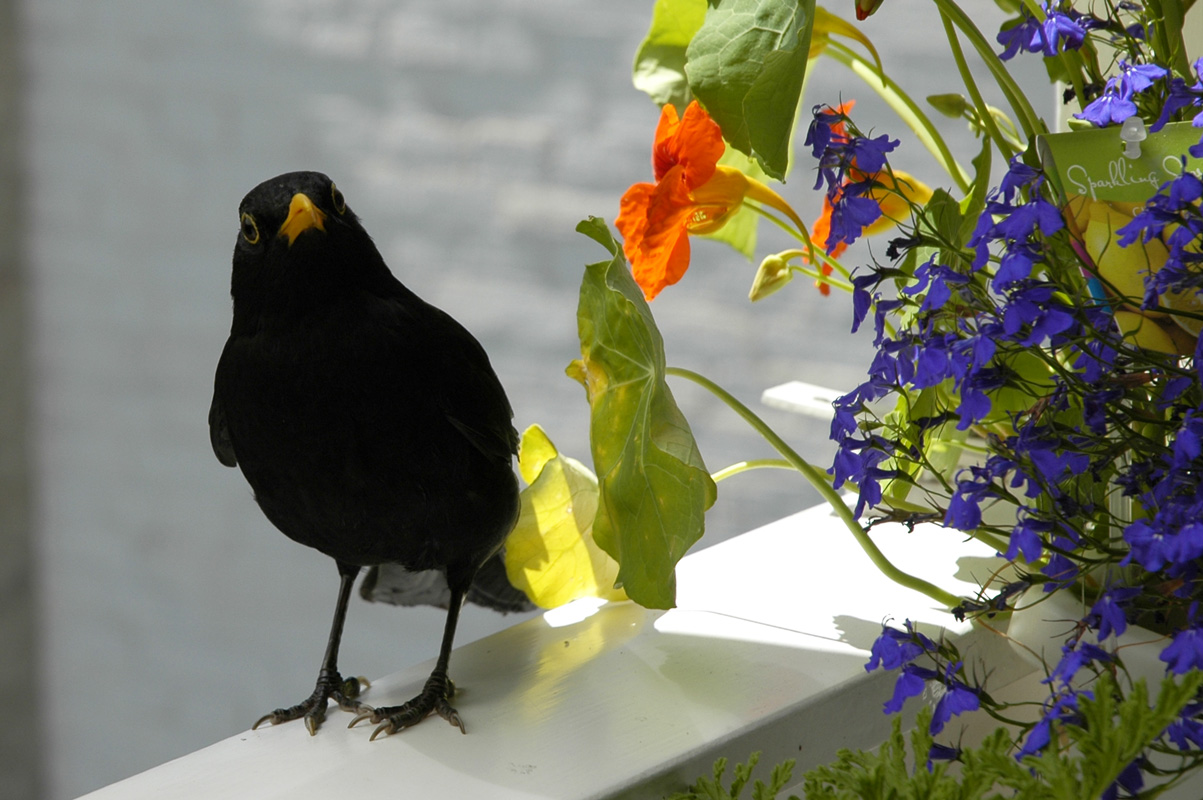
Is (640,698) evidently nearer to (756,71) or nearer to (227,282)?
(756,71)

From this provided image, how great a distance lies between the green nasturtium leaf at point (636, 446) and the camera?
688 mm

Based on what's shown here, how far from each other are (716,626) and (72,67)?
200cm

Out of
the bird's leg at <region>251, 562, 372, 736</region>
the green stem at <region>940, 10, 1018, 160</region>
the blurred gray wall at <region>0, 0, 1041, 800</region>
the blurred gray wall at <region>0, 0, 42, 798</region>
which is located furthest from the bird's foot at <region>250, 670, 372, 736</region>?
the blurred gray wall at <region>0, 0, 42, 798</region>

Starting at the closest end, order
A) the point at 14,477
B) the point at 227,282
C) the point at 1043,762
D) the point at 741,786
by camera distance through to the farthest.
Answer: the point at 1043,762, the point at 741,786, the point at 227,282, the point at 14,477

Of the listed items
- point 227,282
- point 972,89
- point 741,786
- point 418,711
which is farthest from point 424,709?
point 227,282

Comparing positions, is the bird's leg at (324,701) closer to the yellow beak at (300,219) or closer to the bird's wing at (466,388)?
the bird's wing at (466,388)

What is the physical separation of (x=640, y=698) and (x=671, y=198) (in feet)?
1.08

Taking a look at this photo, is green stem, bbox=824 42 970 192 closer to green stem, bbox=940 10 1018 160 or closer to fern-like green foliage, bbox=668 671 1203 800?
green stem, bbox=940 10 1018 160

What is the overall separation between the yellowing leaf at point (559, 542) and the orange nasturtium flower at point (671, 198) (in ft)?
0.59

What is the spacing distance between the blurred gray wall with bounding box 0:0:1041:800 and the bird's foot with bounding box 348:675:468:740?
3.91 feet

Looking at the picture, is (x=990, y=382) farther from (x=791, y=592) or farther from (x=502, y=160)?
(x=502, y=160)

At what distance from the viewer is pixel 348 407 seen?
691 mm

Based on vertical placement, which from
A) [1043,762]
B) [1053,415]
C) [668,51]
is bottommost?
[1043,762]

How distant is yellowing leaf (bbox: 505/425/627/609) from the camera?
847 mm
